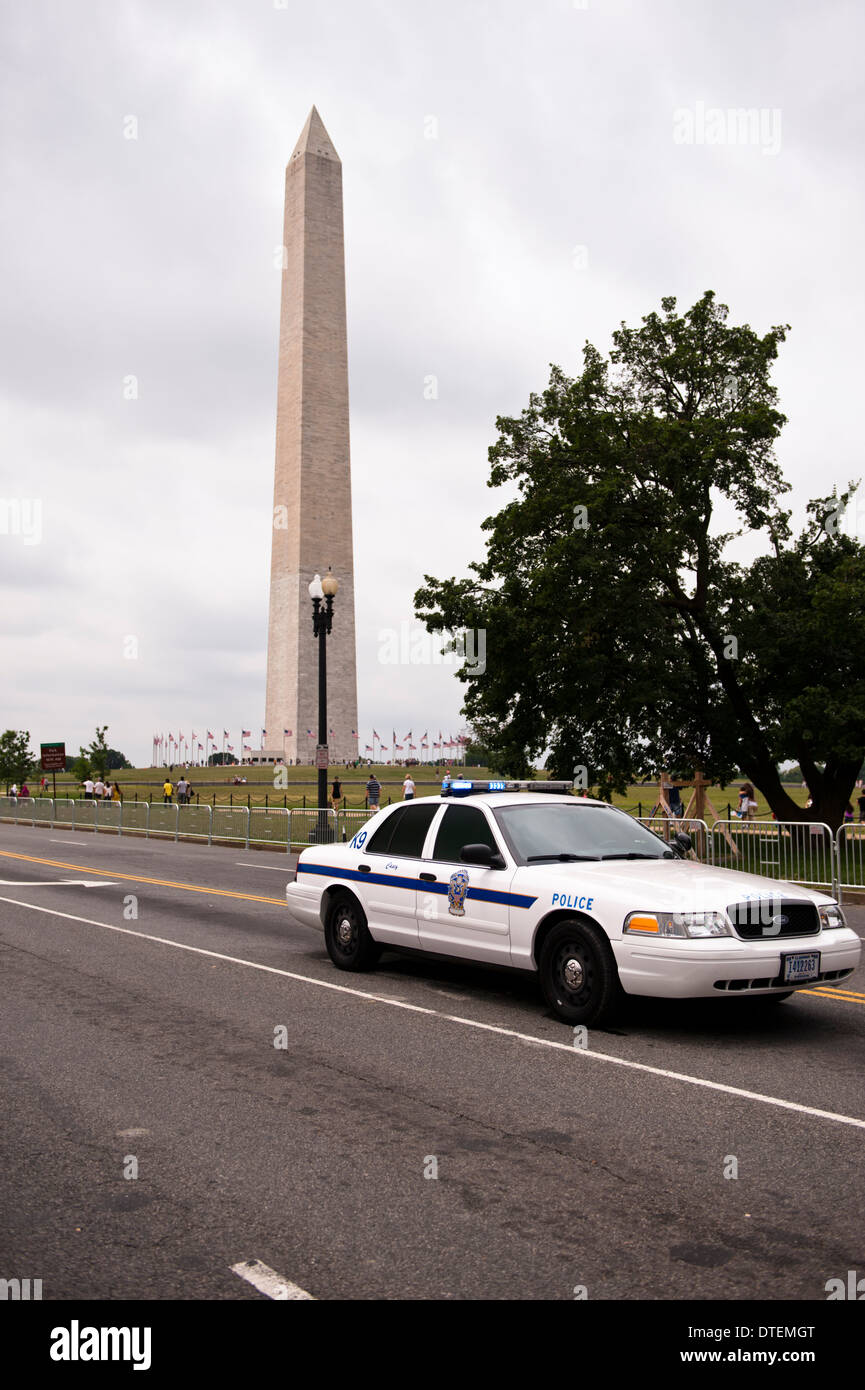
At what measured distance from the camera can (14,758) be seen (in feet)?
286

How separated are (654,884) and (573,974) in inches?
32.5

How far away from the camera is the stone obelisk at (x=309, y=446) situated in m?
65.0

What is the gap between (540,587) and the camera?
24562 mm

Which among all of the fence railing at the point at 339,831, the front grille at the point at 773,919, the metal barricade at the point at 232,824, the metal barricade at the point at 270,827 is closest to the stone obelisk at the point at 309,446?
the fence railing at the point at 339,831

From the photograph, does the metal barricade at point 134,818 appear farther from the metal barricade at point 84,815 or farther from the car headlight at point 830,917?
the car headlight at point 830,917

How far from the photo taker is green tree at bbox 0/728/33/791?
85500mm

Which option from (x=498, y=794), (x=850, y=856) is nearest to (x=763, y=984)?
(x=498, y=794)

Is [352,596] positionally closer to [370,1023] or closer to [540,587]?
[540,587]

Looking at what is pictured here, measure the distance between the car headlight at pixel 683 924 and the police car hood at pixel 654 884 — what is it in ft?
0.14

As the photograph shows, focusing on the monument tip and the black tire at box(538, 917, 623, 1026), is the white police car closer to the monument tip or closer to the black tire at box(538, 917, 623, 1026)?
the black tire at box(538, 917, 623, 1026)

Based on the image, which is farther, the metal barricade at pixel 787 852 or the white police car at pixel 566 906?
the metal barricade at pixel 787 852

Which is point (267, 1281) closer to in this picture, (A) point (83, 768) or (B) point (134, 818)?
(B) point (134, 818)

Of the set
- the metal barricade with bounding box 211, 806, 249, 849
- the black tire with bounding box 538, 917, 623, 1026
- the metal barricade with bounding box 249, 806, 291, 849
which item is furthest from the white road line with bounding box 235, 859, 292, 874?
the black tire with bounding box 538, 917, 623, 1026
